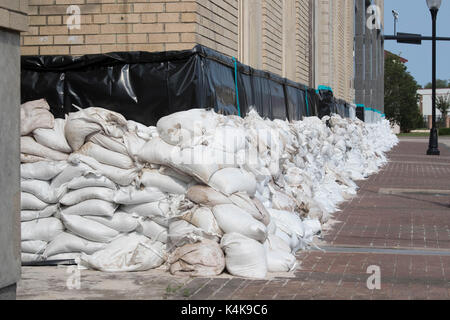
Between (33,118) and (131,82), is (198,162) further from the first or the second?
(33,118)

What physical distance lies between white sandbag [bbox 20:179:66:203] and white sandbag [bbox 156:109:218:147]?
1.14 metres

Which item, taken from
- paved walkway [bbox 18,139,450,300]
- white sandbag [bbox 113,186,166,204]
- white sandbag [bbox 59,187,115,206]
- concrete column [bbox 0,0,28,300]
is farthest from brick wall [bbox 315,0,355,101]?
concrete column [bbox 0,0,28,300]

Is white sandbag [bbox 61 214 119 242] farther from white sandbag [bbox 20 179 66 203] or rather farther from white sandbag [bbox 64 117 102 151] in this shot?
white sandbag [bbox 64 117 102 151]

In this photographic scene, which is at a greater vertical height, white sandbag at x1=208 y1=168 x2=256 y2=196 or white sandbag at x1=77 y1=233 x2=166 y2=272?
white sandbag at x1=208 y1=168 x2=256 y2=196

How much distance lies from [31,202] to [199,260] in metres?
1.87

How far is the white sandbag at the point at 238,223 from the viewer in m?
6.88

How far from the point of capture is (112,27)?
29.2 feet

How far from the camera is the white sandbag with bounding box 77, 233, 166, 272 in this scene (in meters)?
6.89

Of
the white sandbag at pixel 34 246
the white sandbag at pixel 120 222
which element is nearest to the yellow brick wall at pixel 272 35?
the white sandbag at pixel 120 222

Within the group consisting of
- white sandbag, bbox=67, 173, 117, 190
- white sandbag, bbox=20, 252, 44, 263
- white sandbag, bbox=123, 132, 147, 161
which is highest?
white sandbag, bbox=123, 132, 147, 161

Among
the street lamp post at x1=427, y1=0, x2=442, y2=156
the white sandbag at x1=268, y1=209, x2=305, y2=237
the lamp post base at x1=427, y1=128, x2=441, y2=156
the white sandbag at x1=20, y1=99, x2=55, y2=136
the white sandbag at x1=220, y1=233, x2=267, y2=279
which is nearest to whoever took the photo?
the white sandbag at x1=220, y1=233, x2=267, y2=279

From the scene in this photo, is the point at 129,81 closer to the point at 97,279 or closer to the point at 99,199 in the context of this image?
the point at 99,199

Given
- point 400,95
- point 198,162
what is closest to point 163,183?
point 198,162

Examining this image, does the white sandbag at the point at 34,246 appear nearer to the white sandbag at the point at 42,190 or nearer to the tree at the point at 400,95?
the white sandbag at the point at 42,190
